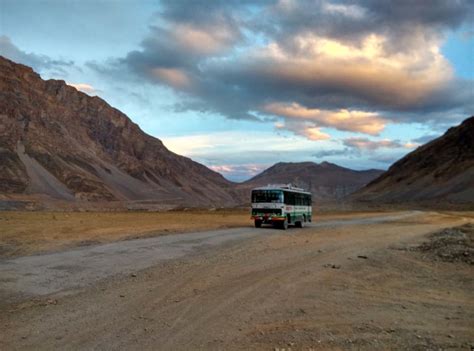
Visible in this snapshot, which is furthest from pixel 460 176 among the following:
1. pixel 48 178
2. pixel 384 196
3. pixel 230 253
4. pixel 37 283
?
pixel 37 283

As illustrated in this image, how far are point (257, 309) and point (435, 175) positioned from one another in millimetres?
128337

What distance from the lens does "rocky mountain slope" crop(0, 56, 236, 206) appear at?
128m

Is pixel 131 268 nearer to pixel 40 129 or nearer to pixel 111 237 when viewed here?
pixel 111 237

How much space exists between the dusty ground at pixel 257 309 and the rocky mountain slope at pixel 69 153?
349 feet

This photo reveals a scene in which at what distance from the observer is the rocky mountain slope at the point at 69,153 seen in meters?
128

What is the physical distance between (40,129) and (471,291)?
15560 centimetres

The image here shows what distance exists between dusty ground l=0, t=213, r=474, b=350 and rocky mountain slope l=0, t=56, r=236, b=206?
349 feet

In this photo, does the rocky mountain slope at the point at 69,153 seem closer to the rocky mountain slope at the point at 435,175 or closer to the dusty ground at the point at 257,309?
the rocky mountain slope at the point at 435,175

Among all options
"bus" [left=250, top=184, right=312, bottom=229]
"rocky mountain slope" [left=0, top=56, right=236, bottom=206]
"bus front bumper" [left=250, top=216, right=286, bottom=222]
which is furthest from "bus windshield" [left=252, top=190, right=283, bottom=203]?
"rocky mountain slope" [left=0, top=56, right=236, bottom=206]

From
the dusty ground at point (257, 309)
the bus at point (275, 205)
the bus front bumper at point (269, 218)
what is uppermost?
the bus at point (275, 205)

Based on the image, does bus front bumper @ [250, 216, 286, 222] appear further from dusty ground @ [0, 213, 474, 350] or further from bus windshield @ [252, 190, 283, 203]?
dusty ground @ [0, 213, 474, 350]

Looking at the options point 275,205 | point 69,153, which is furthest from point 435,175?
point 275,205

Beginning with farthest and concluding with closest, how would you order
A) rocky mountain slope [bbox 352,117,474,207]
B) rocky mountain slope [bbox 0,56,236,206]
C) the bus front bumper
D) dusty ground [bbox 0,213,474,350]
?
rocky mountain slope [bbox 0,56,236,206] < rocky mountain slope [bbox 352,117,474,207] < the bus front bumper < dusty ground [bbox 0,213,474,350]

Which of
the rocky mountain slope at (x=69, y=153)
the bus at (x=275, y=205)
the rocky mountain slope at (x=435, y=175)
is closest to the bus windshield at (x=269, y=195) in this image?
the bus at (x=275, y=205)
